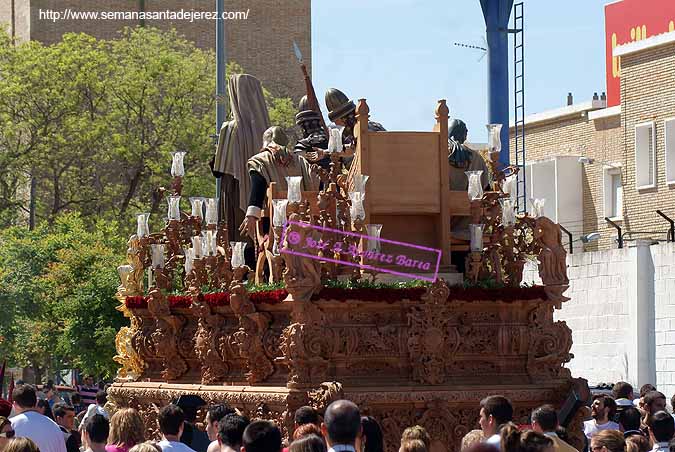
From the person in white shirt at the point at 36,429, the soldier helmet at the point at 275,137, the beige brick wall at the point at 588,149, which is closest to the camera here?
the person in white shirt at the point at 36,429

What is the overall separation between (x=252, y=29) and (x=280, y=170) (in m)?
45.1

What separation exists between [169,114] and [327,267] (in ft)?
103

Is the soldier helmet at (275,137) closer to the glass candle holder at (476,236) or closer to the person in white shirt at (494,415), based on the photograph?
the glass candle holder at (476,236)

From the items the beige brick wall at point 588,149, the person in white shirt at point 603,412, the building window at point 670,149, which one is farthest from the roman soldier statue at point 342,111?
the beige brick wall at point 588,149

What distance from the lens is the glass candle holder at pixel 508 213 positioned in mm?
17656

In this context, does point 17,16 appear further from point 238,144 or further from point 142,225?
point 142,225

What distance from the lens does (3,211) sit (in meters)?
47.2

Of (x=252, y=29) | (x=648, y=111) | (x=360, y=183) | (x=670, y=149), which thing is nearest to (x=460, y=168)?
(x=360, y=183)

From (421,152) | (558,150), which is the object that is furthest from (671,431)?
(558,150)

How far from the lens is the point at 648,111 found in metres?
36.5

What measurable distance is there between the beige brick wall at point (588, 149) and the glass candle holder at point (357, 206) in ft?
75.6

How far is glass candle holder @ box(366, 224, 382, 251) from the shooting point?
55.8 feet

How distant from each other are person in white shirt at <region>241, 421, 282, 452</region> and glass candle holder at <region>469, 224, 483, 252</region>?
8324mm

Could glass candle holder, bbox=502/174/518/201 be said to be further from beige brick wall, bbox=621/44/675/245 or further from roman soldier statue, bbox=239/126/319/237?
beige brick wall, bbox=621/44/675/245
